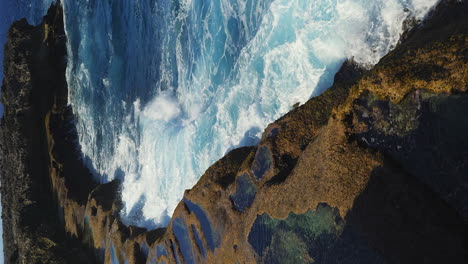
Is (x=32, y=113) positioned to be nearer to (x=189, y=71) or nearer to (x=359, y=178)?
(x=189, y=71)

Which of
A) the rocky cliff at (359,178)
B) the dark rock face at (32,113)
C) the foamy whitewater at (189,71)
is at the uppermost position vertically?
the dark rock face at (32,113)

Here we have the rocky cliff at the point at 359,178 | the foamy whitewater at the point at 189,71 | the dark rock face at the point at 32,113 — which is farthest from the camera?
the dark rock face at the point at 32,113

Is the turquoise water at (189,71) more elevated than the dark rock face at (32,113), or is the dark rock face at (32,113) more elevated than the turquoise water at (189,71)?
the dark rock face at (32,113)

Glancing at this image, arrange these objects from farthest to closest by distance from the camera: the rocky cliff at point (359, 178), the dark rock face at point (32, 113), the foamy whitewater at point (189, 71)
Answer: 1. the dark rock face at point (32, 113)
2. the foamy whitewater at point (189, 71)
3. the rocky cliff at point (359, 178)

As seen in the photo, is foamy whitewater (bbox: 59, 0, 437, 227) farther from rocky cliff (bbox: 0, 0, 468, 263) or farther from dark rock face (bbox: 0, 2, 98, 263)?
dark rock face (bbox: 0, 2, 98, 263)

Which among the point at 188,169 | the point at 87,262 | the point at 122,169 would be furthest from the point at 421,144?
the point at 87,262

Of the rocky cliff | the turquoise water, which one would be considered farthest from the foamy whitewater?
the rocky cliff

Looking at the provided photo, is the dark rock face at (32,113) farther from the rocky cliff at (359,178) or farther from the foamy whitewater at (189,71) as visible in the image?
the rocky cliff at (359,178)

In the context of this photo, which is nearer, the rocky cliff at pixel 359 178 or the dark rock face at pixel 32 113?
the rocky cliff at pixel 359 178

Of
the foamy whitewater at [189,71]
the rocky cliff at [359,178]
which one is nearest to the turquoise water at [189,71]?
the foamy whitewater at [189,71]
